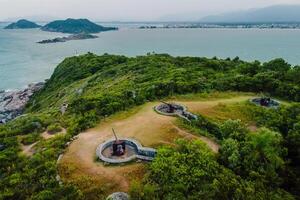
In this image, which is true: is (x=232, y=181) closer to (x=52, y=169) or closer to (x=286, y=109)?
(x=52, y=169)

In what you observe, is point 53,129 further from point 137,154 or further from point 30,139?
point 137,154

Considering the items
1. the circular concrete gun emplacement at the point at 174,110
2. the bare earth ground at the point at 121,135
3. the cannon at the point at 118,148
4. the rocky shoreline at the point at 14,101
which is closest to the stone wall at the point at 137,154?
the bare earth ground at the point at 121,135

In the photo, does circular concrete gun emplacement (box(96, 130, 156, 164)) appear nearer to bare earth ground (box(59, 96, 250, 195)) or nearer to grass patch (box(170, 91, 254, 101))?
bare earth ground (box(59, 96, 250, 195))

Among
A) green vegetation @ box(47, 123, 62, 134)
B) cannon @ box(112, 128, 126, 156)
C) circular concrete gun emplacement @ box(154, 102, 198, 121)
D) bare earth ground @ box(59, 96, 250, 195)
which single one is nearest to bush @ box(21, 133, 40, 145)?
green vegetation @ box(47, 123, 62, 134)

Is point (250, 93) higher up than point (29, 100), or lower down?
higher up

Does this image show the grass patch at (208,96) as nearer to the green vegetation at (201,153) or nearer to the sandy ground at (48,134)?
the green vegetation at (201,153)

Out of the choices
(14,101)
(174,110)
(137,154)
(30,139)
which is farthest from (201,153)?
(14,101)

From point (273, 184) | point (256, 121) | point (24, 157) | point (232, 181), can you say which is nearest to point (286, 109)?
point (256, 121)
